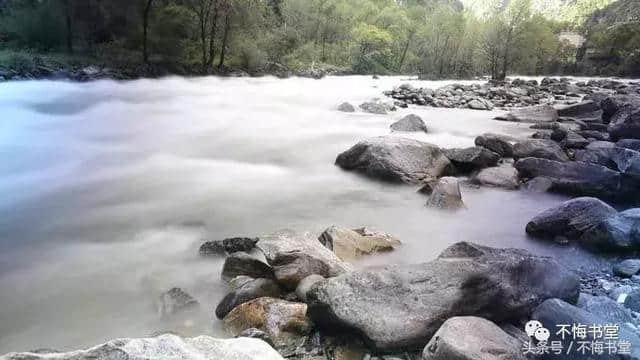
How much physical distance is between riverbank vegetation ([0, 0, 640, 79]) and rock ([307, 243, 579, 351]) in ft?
85.0

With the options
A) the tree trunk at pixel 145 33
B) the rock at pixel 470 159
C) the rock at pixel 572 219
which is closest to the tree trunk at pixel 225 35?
the tree trunk at pixel 145 33

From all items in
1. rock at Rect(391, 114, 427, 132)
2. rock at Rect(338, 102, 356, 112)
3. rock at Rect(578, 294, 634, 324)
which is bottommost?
rock at Rect(338, 102, 356, 112)

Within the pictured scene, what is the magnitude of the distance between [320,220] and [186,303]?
9.42 ft

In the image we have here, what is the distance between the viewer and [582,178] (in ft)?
24.8

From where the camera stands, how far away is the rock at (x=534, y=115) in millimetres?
15844

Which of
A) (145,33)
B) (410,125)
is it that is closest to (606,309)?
(410,125)

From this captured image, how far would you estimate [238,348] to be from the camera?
2.56 m

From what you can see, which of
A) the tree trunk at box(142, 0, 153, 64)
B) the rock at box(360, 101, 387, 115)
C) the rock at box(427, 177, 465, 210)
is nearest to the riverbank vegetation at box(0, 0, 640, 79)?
the tree trunk at box(142, 0, 153, 64)

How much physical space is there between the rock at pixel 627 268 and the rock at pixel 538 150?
478 centimetres

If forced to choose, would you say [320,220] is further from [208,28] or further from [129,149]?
[208,28]

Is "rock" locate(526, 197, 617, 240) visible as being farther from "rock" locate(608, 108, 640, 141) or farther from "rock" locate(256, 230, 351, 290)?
"rock" locate(608, 108, 640, 141)

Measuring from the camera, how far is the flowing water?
14.0ft

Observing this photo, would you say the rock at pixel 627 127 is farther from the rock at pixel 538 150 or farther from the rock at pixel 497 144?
the rock at pixel 497 144

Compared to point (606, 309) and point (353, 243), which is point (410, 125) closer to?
point (353, 243)
